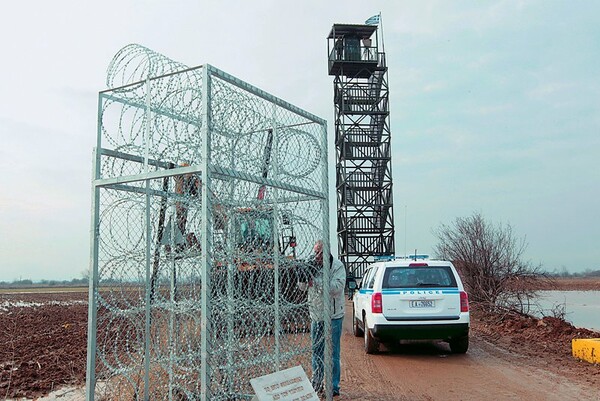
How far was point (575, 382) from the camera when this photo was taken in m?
9.09

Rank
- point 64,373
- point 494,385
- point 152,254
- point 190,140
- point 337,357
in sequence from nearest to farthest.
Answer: point 190,140
point 152,254
point 337,357
point 494,385
point 64,373

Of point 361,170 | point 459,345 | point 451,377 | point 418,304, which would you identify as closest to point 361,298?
point 418,304

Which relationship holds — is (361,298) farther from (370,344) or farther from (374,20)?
(374,20)

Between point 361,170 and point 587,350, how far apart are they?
16.3 meters

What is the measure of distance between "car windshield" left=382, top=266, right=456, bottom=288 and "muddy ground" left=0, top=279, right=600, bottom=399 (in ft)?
5.58

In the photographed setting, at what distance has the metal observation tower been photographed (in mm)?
26047

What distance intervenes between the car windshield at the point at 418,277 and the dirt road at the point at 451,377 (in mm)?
1415

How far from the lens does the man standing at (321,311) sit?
7.62 metres

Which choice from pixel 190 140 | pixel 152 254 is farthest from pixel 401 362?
pixel 190 140

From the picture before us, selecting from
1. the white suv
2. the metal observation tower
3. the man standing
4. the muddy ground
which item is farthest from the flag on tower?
the man standing

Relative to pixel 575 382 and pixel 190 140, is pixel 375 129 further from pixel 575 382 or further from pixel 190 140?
pixel 190 140

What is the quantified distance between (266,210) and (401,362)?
17.7 ft

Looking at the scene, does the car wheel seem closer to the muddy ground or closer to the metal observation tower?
the muddy ground

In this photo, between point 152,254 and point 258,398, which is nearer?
point 258,398
